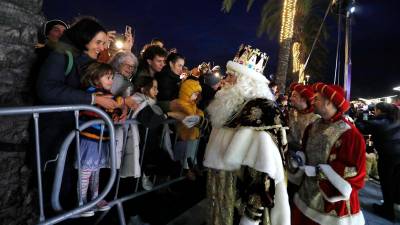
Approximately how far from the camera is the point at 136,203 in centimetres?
438

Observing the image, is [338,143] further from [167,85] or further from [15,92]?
[15,92]

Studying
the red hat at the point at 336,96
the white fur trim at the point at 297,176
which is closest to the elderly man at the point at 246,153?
the white fur trim at the point at 297,176

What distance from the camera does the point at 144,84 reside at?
4.12 metres

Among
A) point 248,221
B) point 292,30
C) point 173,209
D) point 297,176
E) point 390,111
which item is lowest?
point 173,209

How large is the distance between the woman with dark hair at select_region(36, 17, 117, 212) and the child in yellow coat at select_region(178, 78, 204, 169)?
1.59m

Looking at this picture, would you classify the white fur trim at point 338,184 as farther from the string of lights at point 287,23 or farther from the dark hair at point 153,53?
A: the string of lights at point 287,23

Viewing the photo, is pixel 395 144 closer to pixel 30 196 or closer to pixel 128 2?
pixel 30 196

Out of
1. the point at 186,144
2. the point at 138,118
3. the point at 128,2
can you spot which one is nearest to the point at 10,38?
the point at 138,118

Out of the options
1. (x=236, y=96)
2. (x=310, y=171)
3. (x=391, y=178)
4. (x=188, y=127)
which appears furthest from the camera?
(x=391, y=178)

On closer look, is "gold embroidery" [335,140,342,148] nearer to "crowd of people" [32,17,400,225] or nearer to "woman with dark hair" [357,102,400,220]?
"crowd of people" [32,17,400,225]

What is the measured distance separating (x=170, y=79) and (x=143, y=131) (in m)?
1.36

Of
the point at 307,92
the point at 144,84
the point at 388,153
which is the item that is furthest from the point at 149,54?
the point at 388,153

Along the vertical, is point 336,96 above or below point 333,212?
above

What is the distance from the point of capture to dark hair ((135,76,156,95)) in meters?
4.07
